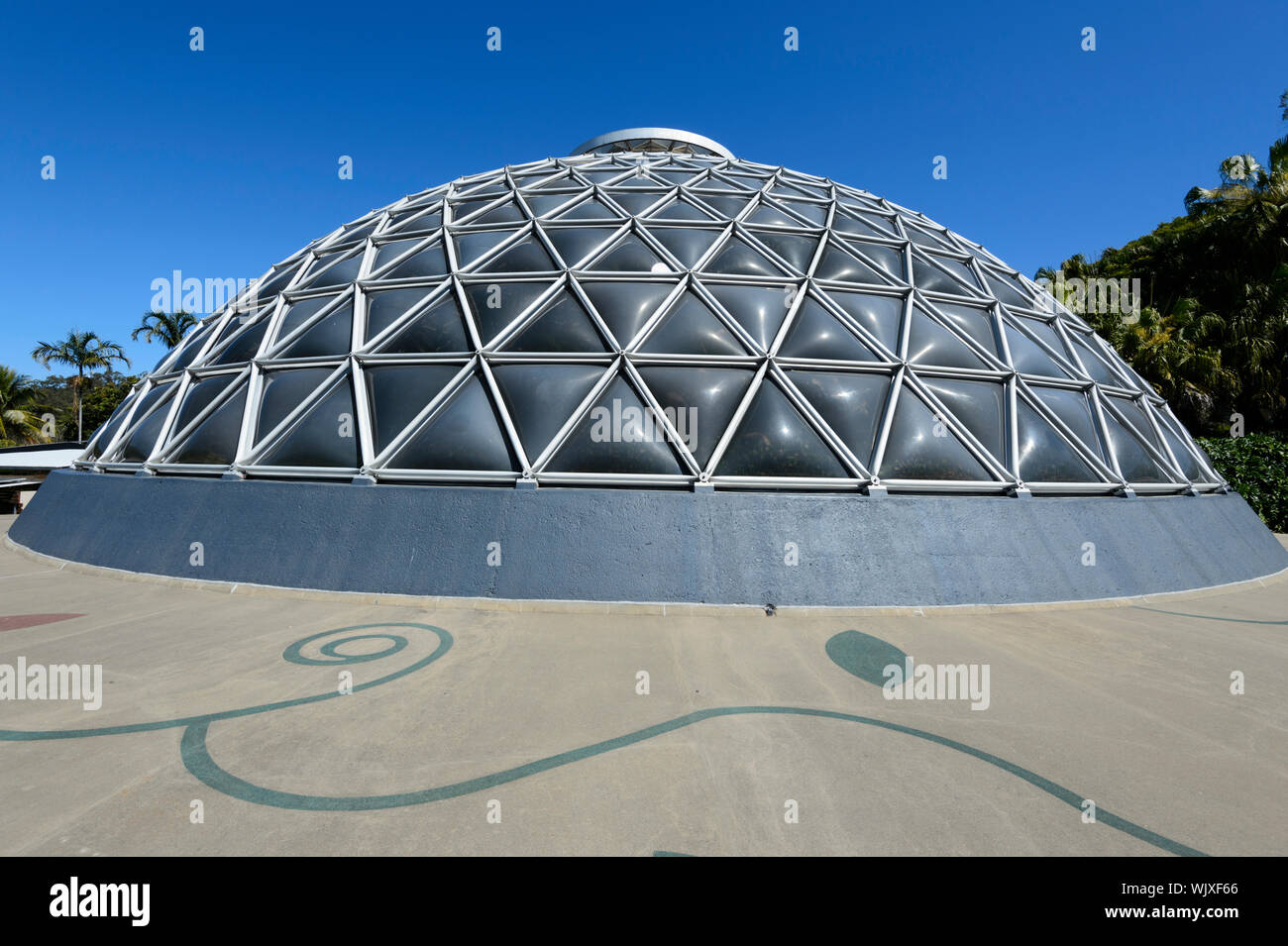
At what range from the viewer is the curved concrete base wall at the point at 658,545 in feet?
24.4

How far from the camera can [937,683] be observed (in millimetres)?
5301

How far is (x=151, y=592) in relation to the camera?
7.81 metres

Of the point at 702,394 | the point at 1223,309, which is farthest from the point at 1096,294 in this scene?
the point at 702,394

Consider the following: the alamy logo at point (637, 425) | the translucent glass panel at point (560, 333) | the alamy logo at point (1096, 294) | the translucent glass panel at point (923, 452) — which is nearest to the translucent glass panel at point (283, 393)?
the translucent glass panel at point (560, 333)

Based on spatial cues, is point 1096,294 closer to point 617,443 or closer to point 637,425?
point 637,425

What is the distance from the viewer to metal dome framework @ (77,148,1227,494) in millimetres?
8484

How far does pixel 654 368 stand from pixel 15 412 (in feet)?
190

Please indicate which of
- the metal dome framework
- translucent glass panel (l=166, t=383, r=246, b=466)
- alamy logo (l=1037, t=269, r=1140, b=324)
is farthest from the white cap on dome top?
alamy logo (l=1037, t=269, r=1140, b=324)

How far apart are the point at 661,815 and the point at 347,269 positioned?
1210 cm

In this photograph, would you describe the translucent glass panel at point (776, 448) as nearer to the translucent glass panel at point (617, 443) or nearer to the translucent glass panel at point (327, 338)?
the translucent glass panel at point (617, 443)

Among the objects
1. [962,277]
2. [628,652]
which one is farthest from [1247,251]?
[628,652]

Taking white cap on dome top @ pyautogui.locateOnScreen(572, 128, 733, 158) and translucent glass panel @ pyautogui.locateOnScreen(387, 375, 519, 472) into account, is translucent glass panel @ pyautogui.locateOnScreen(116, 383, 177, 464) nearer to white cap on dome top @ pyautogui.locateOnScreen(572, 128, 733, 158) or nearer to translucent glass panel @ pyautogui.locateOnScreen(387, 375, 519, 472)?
translucent glass panel @ pyautogui.locateOnScreen(387, 375, 519, 472)
